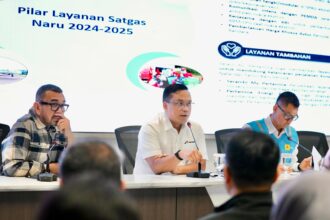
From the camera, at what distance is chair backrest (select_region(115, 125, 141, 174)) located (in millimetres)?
3396

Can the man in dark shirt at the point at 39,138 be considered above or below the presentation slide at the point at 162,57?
below

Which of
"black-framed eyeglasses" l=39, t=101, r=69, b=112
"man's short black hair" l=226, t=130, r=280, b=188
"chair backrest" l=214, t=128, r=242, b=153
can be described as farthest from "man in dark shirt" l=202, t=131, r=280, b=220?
"chair backrest" l=214, t=128, r=242, b=153

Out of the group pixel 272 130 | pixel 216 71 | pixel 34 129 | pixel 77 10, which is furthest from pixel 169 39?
pixel 34 129

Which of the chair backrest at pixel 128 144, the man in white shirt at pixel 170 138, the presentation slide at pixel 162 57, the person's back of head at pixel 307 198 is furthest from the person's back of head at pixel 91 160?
the presentation slide at pixel 162 57

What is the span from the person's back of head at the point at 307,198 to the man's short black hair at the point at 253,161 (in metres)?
0.38

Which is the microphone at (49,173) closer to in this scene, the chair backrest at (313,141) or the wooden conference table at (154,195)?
the wooden conference table at (154,195)

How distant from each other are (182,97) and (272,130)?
2.92 feet

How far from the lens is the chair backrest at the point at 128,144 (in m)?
3.40

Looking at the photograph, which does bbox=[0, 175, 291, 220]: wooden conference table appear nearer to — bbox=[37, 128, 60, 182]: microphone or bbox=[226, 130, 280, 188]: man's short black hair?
bbox=[37, 128, 60, 182]: microphone

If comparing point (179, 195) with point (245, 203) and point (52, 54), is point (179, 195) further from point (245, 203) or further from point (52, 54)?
point (52, 54)

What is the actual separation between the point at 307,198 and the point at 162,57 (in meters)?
3.34

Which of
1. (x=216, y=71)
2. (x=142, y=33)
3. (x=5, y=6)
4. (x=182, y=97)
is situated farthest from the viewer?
(x=216, y=71)

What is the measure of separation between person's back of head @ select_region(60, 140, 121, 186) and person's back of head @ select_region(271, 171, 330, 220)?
1.25 ft

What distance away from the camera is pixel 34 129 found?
10.00 ft
